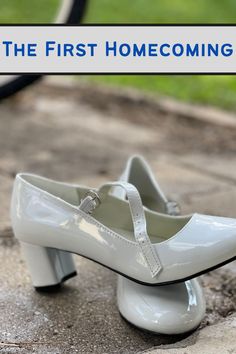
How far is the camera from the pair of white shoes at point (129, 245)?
1.07 metres

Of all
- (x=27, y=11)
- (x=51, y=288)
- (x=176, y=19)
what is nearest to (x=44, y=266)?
(x=51, y=288)

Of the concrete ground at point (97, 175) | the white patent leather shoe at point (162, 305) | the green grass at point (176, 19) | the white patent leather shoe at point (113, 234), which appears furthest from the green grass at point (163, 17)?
the white patent leather shoe at point (162, 305)

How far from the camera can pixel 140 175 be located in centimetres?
142

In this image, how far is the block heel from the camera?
1227mm

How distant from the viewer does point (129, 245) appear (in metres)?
1.11

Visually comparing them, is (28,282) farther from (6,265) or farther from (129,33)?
(129,33)

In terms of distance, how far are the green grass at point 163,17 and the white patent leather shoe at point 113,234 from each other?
1028mm

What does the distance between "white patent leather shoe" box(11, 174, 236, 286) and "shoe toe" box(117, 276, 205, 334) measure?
0.15ft

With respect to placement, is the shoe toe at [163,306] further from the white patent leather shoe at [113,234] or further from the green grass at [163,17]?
the green grass at [163,17]

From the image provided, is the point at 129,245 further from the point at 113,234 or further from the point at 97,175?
the point at 97,175

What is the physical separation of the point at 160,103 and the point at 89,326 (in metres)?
1.69

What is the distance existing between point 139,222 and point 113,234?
0.05 metres

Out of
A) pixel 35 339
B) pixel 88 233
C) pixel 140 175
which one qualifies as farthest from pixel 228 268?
pixel 35 339

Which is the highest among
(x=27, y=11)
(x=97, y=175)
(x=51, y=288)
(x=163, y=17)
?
(x=27, y=11)
